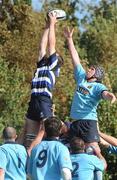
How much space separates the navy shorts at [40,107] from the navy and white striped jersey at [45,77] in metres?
0.09

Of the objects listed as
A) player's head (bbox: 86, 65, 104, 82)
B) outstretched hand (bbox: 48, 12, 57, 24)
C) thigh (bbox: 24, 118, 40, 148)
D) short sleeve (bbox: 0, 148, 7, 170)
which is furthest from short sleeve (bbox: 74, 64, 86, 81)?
short sleeve (bbox: 0, 148, 7, 170)

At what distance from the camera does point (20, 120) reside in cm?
2277

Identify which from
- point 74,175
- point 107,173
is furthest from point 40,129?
point 107,173

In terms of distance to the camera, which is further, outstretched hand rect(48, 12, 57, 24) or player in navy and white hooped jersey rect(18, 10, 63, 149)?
outstretched hand rect(48, 12, 57, 24)

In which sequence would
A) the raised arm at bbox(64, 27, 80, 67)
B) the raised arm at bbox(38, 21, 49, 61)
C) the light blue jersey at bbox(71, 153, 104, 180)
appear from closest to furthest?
the light blue jersey at bbox(71, 153, 104, 180) < the raised arm at bbox(38, 21, 49, 61) < the raised arm at bbox(64, 27, 80, 67)

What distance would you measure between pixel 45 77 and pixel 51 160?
3253mm

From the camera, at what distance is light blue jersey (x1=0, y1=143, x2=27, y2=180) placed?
400 inches

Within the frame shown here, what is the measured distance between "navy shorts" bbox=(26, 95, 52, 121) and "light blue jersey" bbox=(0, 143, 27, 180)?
2.33m

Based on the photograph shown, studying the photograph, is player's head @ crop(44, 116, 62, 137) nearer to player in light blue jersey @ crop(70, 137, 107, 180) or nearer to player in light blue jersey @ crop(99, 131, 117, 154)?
player in light blue jersey @ crop(70, 137, 107, 180)

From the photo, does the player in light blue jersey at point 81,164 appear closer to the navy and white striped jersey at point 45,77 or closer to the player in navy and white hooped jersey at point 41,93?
the player in navy and white hooped jersey at point 41,93

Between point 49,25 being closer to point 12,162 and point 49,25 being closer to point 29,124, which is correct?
point 29,124

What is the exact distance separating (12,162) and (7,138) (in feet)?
1.25

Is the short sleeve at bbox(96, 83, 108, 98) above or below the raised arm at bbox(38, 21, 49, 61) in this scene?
below

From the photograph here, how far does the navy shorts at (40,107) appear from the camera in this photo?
12539 mm
